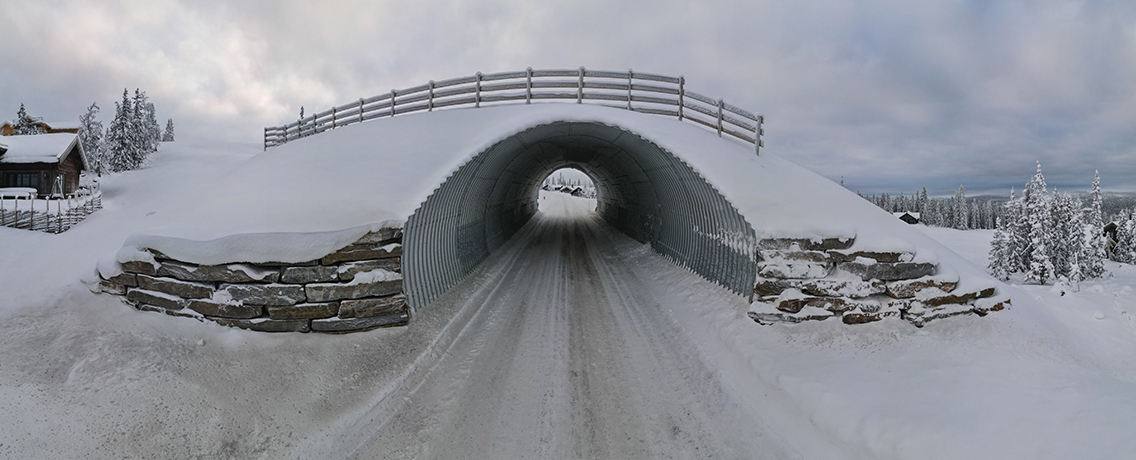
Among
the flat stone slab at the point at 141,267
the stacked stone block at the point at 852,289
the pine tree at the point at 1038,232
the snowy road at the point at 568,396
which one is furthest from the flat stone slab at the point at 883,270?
the pine tree at the point at 1038,232

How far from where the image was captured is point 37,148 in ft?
85.0

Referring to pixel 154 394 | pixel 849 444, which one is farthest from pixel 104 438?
pixel 849 444

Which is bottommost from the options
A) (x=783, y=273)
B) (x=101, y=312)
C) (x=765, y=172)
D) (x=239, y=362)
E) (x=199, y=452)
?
(x=199, y=452)

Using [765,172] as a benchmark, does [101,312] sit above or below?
below

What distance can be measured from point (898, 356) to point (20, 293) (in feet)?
40.0

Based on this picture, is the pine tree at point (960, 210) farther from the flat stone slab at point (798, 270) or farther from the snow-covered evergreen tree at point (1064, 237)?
the flat stone slab at point (798, 270)

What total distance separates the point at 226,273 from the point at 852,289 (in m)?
8.72

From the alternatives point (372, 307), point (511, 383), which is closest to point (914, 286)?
point (511, 383)

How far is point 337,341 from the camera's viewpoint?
5.34 meters

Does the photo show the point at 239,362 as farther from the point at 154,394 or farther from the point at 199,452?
the point at 199,452

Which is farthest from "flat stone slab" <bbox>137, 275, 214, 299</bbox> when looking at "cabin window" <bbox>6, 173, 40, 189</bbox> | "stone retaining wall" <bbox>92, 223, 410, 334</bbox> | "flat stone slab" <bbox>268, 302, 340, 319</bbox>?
"cabin window" <bbox>6, 173, 40, 189</bbox>

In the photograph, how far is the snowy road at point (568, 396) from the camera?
3.58m

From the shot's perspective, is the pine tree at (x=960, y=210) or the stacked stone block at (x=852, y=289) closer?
the stacked stone block at (x=852, y=289)

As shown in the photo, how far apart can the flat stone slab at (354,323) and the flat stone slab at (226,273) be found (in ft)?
2.74
